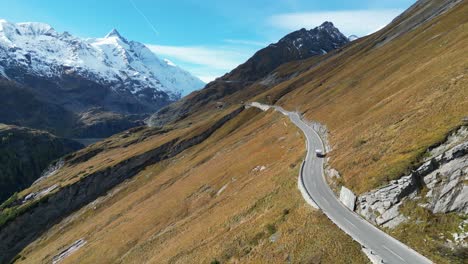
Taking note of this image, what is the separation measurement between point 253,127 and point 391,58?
4897 centimetres

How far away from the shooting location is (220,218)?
45844 mm

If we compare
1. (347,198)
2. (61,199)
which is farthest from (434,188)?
(61,199)

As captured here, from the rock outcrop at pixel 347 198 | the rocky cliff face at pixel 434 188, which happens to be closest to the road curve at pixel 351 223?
the rock outcrop at pixel 347 198

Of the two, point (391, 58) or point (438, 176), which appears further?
point (391, 58)

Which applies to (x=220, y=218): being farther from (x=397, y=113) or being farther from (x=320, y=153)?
(x=397, y=113)

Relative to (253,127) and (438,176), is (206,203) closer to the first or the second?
(438,176)

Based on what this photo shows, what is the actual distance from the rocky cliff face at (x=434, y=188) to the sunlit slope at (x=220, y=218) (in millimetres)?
4628

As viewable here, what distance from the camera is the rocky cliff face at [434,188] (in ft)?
82.0

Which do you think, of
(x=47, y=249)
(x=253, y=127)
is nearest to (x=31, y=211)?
(x=47, y=249)

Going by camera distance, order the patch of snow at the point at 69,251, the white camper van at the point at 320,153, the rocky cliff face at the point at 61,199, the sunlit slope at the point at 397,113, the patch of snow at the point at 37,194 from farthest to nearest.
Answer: the patch of snow at the point at 37,194 → the rocky cliff face at the point at 61,199 → the patch of snow at the point at 69,251 → the white camper van at the point at 320,153 → the sunlit slope at the point at 397,113

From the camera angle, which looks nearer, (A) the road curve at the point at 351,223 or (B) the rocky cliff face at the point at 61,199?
(A) the road curve at the point at 351,223

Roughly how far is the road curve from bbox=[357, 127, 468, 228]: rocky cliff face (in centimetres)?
146

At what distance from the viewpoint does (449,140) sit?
29.2 m

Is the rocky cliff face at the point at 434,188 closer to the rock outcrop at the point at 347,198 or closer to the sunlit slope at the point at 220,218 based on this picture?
the rock outcrop at the point at 347,198
